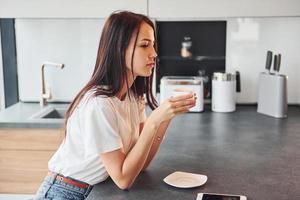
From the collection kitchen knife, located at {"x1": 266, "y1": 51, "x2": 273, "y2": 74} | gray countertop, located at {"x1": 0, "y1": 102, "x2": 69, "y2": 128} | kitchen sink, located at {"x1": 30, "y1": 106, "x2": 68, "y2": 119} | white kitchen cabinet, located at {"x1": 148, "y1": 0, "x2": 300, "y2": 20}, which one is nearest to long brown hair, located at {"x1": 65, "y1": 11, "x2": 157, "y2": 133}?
gray countertop, located at {"x1": 0, "y1": 102, "x2": 69, "y2": 128}

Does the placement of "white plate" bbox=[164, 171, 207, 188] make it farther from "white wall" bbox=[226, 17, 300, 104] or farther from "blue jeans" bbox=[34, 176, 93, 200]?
"white wall" bbox=[226, 17, 300, 104]

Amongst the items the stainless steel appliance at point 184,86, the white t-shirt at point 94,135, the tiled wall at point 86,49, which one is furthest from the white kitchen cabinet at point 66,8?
the white t-shirt at point 94,135

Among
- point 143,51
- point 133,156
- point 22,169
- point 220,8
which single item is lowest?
point 22,169

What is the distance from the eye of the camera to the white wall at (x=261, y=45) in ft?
9.42

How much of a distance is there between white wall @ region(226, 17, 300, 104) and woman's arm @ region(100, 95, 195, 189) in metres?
1.57

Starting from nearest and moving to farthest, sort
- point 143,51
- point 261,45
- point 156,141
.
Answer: point 143,51 < point 156,141 < point 261,45

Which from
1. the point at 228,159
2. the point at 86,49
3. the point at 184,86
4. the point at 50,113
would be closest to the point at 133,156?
the point at 228,159

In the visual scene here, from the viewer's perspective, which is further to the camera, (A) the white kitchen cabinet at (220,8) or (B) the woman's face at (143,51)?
(A) the white kitchen cabinet at (220,8)

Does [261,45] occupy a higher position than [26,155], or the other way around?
[261,45]

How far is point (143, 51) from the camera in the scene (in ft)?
4.82

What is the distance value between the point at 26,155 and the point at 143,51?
1.33m

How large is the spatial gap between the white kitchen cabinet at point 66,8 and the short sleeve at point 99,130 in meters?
1.31

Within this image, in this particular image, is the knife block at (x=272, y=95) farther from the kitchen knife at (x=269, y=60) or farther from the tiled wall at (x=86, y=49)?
the tiled wall at (x=86, y=49)

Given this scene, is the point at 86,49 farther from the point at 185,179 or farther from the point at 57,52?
the point at 185,179
